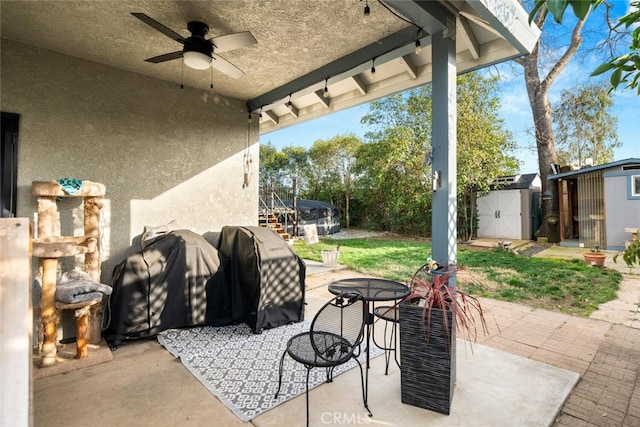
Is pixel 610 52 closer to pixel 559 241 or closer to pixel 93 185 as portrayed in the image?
pixel 559 241

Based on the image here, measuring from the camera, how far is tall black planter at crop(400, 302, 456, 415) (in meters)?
2.08

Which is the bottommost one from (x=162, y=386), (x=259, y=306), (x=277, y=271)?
(x=162, y=386)

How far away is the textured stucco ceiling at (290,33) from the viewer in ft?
8.41

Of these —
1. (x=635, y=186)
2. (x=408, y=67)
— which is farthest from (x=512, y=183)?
(x=408, y=67)

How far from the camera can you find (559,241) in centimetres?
1049

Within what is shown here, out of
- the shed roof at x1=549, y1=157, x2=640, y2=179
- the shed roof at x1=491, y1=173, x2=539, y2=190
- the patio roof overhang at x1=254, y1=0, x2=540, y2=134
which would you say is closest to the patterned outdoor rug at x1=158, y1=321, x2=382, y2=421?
the patio roof overhang at x1=254, y1=0, x2=540, y2=134

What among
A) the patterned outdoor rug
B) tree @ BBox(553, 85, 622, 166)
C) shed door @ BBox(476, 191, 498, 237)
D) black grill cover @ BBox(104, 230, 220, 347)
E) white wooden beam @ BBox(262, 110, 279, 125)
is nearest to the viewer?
the patterned outdoor rug

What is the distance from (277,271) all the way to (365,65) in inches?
96.2

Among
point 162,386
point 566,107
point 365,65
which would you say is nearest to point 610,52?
point 566,107

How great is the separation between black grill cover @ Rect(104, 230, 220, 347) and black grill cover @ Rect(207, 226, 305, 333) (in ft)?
0.57

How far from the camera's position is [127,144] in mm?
3891

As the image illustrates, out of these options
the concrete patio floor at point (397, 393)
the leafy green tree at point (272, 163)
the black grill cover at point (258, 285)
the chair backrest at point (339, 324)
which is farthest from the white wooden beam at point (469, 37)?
the leafy green tree at point (272, 163)

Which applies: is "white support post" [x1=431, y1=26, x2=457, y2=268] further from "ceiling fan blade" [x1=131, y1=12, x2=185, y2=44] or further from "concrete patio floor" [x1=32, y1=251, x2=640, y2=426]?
"ceiling fan blade" [x1=131, y1=12, x2=185, y2=44]

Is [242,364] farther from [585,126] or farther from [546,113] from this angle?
[585,126]
